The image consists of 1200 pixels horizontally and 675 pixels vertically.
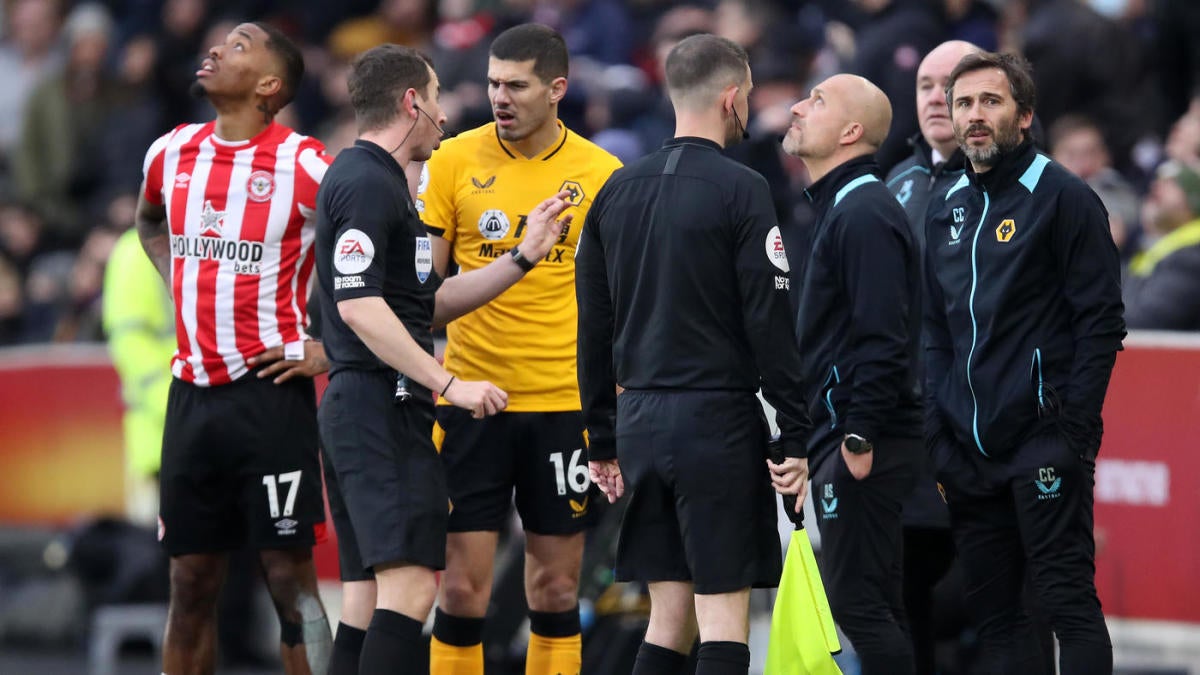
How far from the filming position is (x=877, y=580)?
6.59 meters

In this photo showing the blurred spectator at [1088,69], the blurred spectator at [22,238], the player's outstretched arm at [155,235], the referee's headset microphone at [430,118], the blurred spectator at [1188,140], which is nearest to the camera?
the referee's headset microphone at [430,118]

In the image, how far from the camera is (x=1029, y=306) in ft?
20.8

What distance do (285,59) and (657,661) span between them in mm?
2780

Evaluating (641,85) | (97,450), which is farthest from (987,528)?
(97,450)

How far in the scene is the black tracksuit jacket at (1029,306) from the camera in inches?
245

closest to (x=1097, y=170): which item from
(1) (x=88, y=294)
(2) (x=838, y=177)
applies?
(2) (x=838, y=177)

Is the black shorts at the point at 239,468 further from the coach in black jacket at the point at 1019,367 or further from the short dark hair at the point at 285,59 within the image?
the coach in black jacket at the point at 1019,367

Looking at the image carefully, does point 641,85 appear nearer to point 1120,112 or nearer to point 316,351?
point 1120,112

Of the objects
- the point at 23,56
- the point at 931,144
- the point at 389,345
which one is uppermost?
the point at 23,56

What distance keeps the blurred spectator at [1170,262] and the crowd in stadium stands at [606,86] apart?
0.03 ft

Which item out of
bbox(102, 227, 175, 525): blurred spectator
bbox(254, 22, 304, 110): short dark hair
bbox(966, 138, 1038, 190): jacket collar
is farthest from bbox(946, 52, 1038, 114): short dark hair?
bbox(102, 227, 175, 525): blurred spectator

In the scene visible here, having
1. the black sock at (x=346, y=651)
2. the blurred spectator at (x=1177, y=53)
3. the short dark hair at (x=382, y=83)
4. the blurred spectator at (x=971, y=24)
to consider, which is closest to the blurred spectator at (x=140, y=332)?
the black sock at (x=346, y=651)

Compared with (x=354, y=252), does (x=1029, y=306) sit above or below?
below

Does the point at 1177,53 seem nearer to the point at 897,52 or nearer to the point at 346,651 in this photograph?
the point at 897,52
